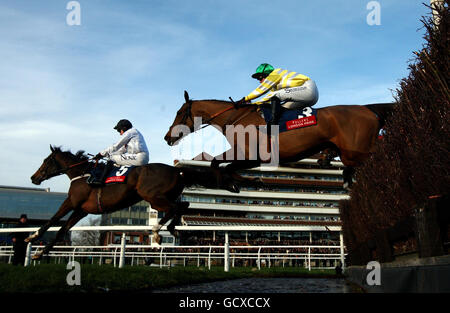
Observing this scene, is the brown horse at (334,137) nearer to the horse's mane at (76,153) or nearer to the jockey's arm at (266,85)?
the jockey's arm at (266,85)

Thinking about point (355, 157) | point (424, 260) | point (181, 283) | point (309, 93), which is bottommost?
point (181, 283)

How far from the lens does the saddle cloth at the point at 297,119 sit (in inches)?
207

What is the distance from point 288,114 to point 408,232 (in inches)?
102

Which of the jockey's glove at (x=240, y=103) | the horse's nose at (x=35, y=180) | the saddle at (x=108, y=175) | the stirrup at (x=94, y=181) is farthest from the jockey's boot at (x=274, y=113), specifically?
the horse's nose at (x=35, y=180)

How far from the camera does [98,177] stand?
6945 mm

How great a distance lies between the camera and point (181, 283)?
6.44m

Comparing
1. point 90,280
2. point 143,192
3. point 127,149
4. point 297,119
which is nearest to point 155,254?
point 127,149

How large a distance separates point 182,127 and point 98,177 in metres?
1.90

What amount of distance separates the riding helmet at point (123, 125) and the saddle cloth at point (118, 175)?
86 centimetres

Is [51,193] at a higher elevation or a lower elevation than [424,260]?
higher

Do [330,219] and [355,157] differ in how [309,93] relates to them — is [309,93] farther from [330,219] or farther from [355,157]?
[330,219]

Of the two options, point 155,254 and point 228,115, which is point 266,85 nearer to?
point 228,115
